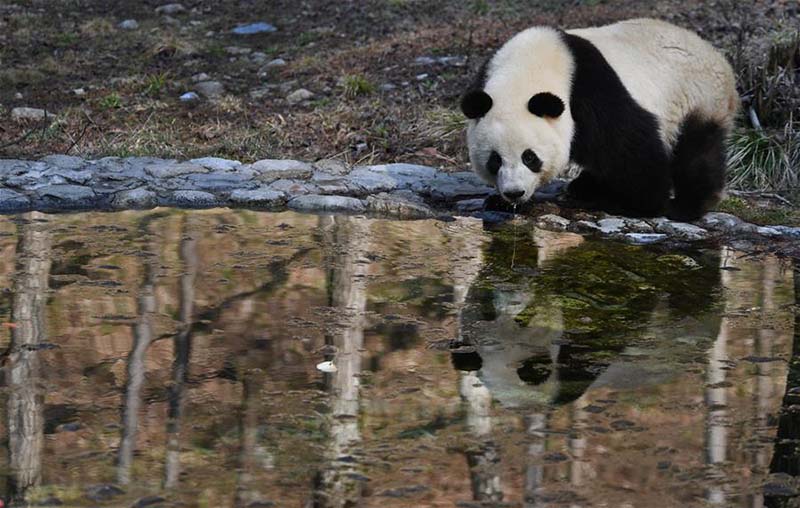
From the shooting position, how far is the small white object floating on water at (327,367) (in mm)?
4383

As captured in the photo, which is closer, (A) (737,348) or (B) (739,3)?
(A) (737,348)

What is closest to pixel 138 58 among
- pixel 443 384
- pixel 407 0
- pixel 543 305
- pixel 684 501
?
pixel 407 0

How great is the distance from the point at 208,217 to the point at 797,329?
11.5ft

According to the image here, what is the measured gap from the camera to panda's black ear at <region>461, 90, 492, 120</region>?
652 centimetres

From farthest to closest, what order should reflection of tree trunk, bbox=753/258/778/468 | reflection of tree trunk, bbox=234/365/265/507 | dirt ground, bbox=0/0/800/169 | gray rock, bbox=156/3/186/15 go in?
1. gray rock, bbox=156/3/186/15
2. dirt ground, bbox=0/0/800/169
3. reflection of tree trunk, bbox=753/258/778/468
4. reflection of tree trunk, bbox=234/365/265/507

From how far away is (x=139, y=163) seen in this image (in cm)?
789

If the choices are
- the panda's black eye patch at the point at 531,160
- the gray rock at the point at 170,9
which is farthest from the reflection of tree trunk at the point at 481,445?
the gray rock at the point at 170,9

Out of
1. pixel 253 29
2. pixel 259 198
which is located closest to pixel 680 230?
pixel 259 198

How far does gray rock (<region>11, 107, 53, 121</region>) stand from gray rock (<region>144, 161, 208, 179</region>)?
1.86 metres

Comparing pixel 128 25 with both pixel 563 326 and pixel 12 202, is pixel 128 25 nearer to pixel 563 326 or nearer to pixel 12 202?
pixel 12 202

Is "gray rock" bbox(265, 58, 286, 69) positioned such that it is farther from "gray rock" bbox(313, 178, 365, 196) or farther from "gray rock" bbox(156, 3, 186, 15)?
"gray rock" bbox(313, 178, 365, 196)

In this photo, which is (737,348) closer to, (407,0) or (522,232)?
(522,232)

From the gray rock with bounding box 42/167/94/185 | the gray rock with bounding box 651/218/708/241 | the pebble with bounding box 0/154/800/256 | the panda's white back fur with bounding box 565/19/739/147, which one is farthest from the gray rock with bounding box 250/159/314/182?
the gray rock with bounding box 651/218/708/241

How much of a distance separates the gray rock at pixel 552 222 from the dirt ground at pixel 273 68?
1.32 m
